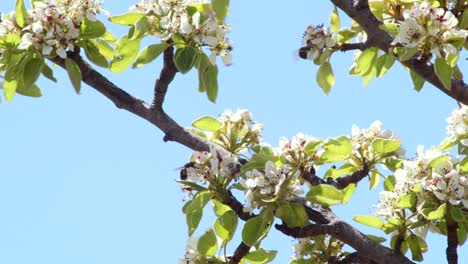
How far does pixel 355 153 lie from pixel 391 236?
1.42 feet

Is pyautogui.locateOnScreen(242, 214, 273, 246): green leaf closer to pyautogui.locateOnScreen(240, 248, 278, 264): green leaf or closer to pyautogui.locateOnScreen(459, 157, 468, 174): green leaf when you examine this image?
pyautogui.locateOnScreen(240, 248, 278, 264): green leaf

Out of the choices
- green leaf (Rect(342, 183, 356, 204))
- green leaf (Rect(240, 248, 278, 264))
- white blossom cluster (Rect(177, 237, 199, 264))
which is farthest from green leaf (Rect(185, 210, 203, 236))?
green leaf (Rect(342, 183, 356, 204))

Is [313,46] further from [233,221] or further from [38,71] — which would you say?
[38,71]

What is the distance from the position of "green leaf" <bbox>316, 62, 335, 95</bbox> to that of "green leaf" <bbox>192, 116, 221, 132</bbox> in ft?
2.29

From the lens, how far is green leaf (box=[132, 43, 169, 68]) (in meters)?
3.96

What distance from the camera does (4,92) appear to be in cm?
416

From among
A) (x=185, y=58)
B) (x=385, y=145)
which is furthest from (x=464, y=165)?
(x=185, y=58)

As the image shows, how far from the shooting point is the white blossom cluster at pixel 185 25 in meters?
3.94

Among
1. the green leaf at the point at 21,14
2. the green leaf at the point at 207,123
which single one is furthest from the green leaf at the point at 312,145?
the green leaf at the point at 21,14

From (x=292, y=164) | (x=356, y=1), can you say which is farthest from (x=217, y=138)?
(x=356, y=1)

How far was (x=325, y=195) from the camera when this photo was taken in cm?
366

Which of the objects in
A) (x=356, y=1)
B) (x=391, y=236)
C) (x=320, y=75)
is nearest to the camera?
(x=356, y=1)

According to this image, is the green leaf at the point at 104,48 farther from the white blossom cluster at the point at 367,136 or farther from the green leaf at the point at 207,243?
the white blossom cluster at the point at 367,136

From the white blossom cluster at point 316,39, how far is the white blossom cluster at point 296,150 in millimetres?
487
